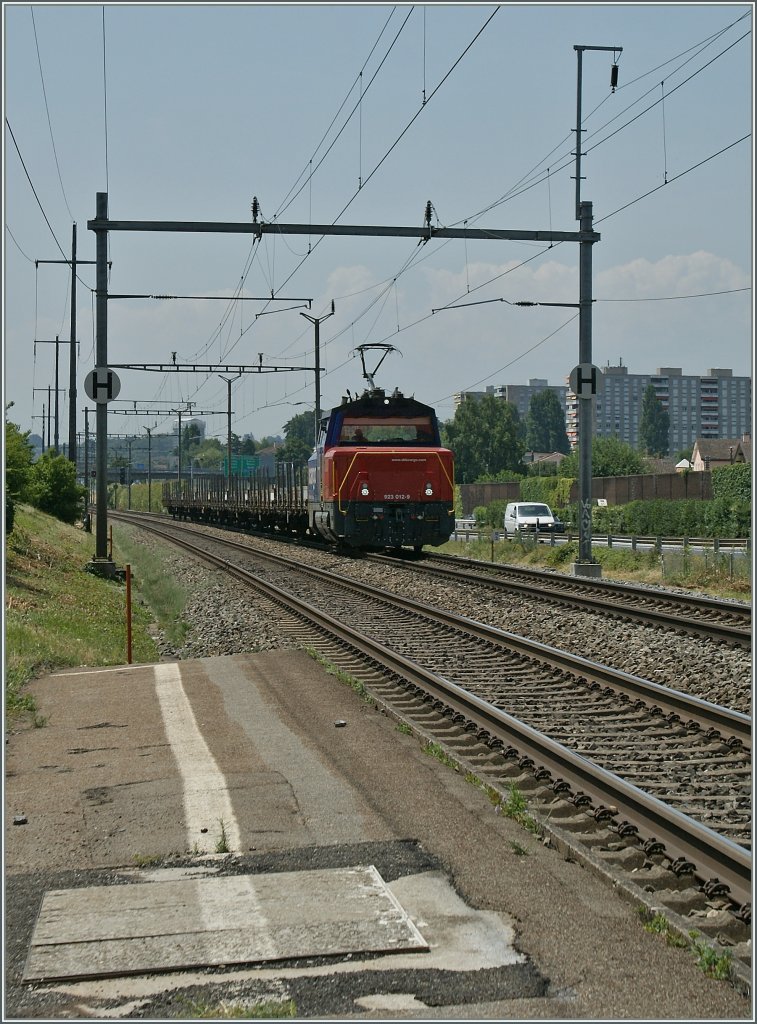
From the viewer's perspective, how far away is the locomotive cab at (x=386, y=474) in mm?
26234

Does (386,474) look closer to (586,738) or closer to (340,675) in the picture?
(340,675)

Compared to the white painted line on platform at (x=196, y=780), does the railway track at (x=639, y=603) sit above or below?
above

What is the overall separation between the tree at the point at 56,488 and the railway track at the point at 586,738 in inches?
1340

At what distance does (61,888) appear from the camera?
5.46 meters

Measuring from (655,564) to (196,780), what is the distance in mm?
21968

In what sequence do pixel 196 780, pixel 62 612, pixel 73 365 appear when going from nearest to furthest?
1. pixel 196 780
2. pixel 62 612
3. pixel 73 365

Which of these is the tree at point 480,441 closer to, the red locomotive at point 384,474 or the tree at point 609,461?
the tree at point 609,461

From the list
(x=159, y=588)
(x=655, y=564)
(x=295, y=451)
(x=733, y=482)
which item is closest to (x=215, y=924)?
(x=159, y=588)

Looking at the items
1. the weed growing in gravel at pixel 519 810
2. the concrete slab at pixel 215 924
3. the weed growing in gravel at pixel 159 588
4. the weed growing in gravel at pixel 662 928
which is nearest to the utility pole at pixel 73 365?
the weed growing in gravel at pixel 159 588

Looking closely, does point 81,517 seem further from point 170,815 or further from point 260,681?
point 170,815

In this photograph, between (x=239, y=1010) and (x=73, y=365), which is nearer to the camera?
(x=239, y=1010)

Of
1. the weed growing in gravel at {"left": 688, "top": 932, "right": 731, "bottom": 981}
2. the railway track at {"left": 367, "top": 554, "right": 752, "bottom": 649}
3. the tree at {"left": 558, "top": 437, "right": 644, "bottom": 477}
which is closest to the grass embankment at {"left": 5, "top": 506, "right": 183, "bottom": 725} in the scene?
the railway track at {"left": 367, "top": 554, "right": 752, "bottom": 649}

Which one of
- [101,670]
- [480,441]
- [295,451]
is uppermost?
[480,441]

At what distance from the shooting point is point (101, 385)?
23.1 meters
